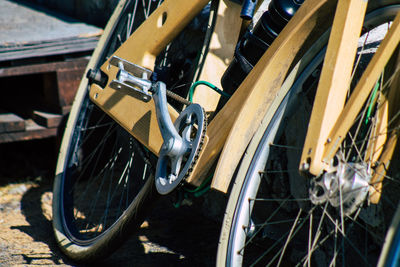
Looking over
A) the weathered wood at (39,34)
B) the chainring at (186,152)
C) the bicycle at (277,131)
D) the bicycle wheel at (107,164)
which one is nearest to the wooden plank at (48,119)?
the bicycle wheel at (107,164)

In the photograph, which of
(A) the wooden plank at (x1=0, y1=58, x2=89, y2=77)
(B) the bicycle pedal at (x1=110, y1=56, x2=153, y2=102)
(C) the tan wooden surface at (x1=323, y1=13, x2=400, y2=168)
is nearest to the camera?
(C) the tan wooden surface at (x1=323, y1=13, x2=400, y2=168)

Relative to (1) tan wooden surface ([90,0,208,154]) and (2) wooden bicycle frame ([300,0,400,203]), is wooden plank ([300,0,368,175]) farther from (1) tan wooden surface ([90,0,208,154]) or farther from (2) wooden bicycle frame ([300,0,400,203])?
(1) tan wooden surface ([90,0,208,154])

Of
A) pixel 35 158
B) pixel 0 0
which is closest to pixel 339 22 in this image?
pixel 35 158

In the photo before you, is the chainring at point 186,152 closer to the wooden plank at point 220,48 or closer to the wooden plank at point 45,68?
the wooden plank at point 220,48

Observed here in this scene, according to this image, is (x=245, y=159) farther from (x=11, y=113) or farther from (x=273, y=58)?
(x=11, y=113)

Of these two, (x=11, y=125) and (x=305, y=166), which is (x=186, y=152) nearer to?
(x=305, y=166)

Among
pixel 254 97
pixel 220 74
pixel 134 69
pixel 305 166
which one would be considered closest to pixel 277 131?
pixel 254 97

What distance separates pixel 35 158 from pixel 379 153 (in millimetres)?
2549

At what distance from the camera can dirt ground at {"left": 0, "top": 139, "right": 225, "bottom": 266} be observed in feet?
7.78

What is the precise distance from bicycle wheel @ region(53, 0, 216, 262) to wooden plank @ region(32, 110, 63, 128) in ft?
0.62

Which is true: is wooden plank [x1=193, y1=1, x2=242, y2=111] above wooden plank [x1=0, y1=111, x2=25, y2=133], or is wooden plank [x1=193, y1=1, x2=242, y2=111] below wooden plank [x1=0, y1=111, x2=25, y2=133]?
above

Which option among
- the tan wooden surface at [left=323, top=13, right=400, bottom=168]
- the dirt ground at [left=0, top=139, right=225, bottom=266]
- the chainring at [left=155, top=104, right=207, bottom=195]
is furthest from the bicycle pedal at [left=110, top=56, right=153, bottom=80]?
the tan wooden surface at [left=323, top=13, right=400, bottom=168]

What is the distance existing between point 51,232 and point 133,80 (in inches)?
39.1

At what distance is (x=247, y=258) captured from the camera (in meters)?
2.34
